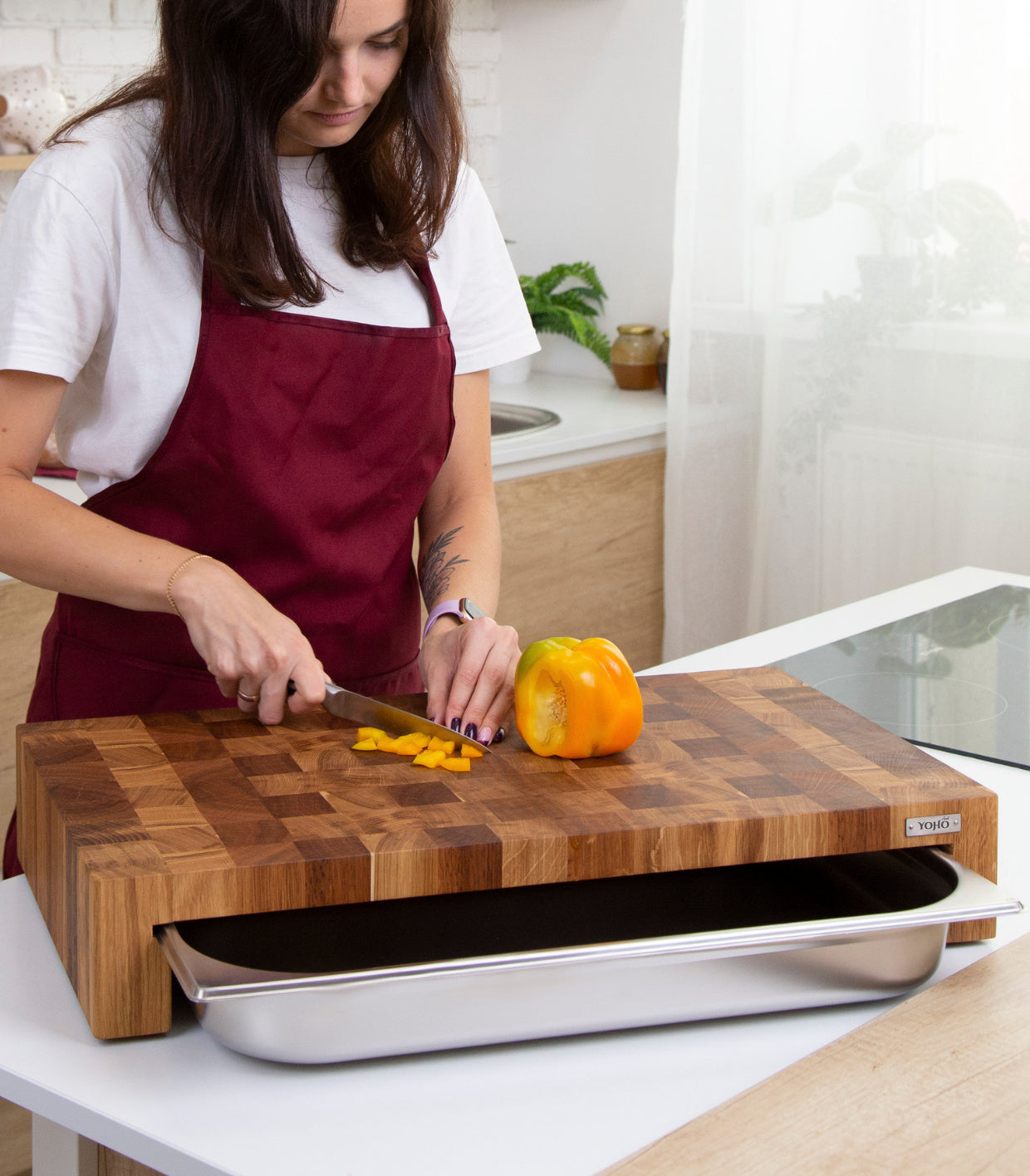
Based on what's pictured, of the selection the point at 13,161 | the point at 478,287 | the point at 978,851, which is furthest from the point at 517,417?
the point at 978,851

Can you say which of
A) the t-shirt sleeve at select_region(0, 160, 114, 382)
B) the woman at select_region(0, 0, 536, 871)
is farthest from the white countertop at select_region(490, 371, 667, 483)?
the t-shirt sleeve at select_region(0, 160, 114, 382)

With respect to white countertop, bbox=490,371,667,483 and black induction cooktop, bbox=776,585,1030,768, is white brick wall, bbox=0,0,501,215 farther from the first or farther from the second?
black induction cooktop, bbox=776,585,1030,768

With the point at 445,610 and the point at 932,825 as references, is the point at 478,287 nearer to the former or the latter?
the point at 445,610

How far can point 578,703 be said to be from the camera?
2.88ft

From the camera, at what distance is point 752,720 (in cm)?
97

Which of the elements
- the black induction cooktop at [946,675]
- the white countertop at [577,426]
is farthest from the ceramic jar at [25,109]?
the black induction cooktop at [946,675]

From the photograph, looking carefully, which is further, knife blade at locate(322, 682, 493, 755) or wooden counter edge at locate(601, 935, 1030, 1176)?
knife blade at locate(322, 682, 493, 755)

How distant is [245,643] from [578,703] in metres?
0.25

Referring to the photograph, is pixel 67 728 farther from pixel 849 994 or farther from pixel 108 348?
pixel 849 994

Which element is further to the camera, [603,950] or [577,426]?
[577,426]

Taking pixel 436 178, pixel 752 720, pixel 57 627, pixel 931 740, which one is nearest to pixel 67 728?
pixel 57 627

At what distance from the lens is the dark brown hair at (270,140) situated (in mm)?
1036

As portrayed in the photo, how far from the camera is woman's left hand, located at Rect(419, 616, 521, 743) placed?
98cm

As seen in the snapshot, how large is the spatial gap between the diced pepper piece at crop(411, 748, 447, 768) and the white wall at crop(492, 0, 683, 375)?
2.29m
